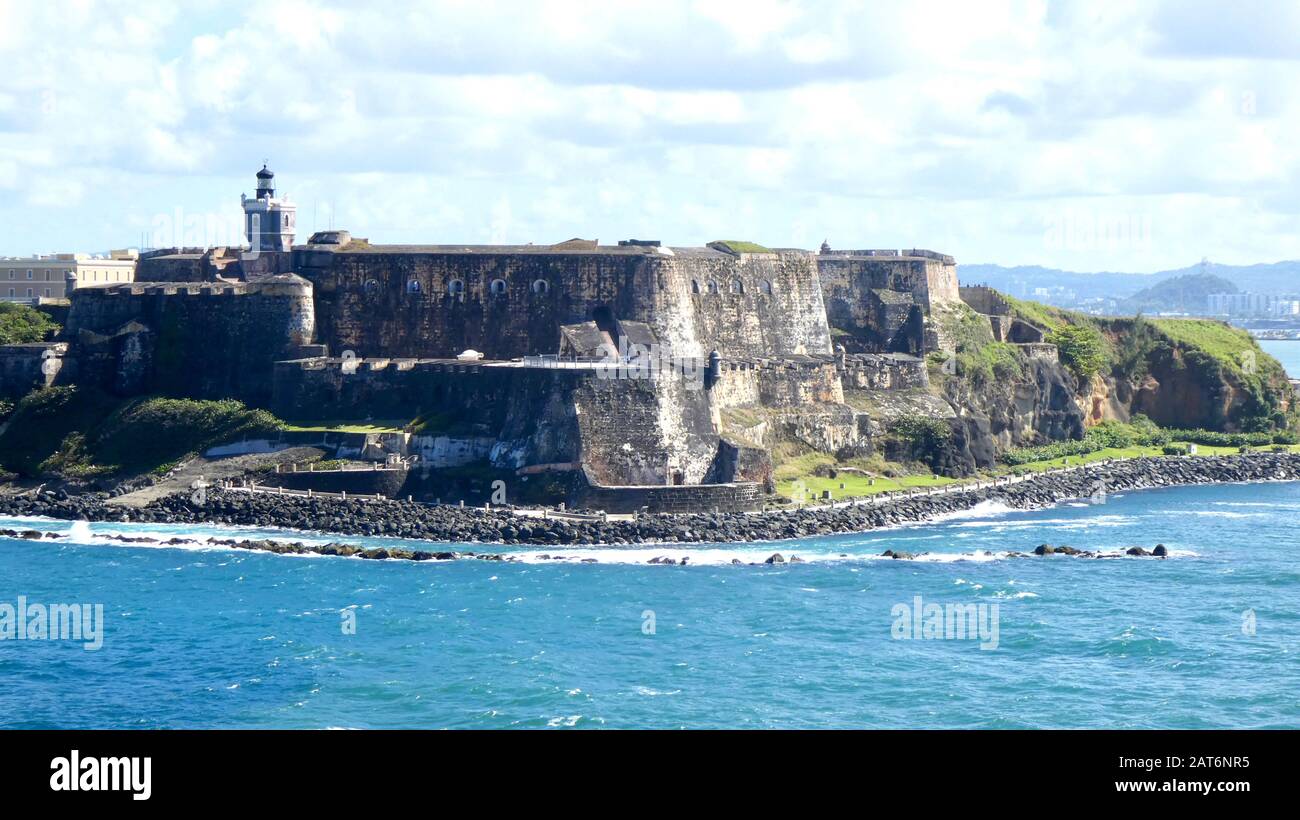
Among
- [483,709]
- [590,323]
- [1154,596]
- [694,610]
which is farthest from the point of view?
[590,323]

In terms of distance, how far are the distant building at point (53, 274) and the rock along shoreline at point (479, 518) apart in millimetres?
31196

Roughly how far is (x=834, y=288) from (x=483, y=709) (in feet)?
169

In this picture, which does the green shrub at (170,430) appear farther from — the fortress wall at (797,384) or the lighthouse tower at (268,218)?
the fortress wall at (797,384)

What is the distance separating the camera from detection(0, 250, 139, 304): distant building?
9738cm

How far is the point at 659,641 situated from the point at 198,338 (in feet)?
119

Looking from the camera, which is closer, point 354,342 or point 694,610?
point 694,610

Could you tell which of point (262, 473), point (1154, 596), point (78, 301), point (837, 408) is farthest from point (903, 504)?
point (78, 301)

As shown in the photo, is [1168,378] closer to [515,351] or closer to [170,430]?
[515,351]

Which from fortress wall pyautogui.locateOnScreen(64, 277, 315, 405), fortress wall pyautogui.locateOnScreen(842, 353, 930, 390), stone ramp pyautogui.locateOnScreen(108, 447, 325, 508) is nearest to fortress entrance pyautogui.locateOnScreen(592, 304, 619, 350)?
fortress wall pyautogui.locateOnScreen(842, 353, 930, 390)

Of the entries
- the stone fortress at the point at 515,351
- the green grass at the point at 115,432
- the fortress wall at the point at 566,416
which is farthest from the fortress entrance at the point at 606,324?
the green grass at the point at 115,432

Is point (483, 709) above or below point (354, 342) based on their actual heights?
below

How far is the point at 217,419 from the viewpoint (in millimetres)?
70625

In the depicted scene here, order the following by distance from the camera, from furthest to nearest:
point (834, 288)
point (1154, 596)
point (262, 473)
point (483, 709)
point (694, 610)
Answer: point (834, 288)
point (262, 473)
point (1154, 596)
point (694, 610)
point (483, 709)

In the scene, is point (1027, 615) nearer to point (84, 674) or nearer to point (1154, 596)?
point (1154, 596)
